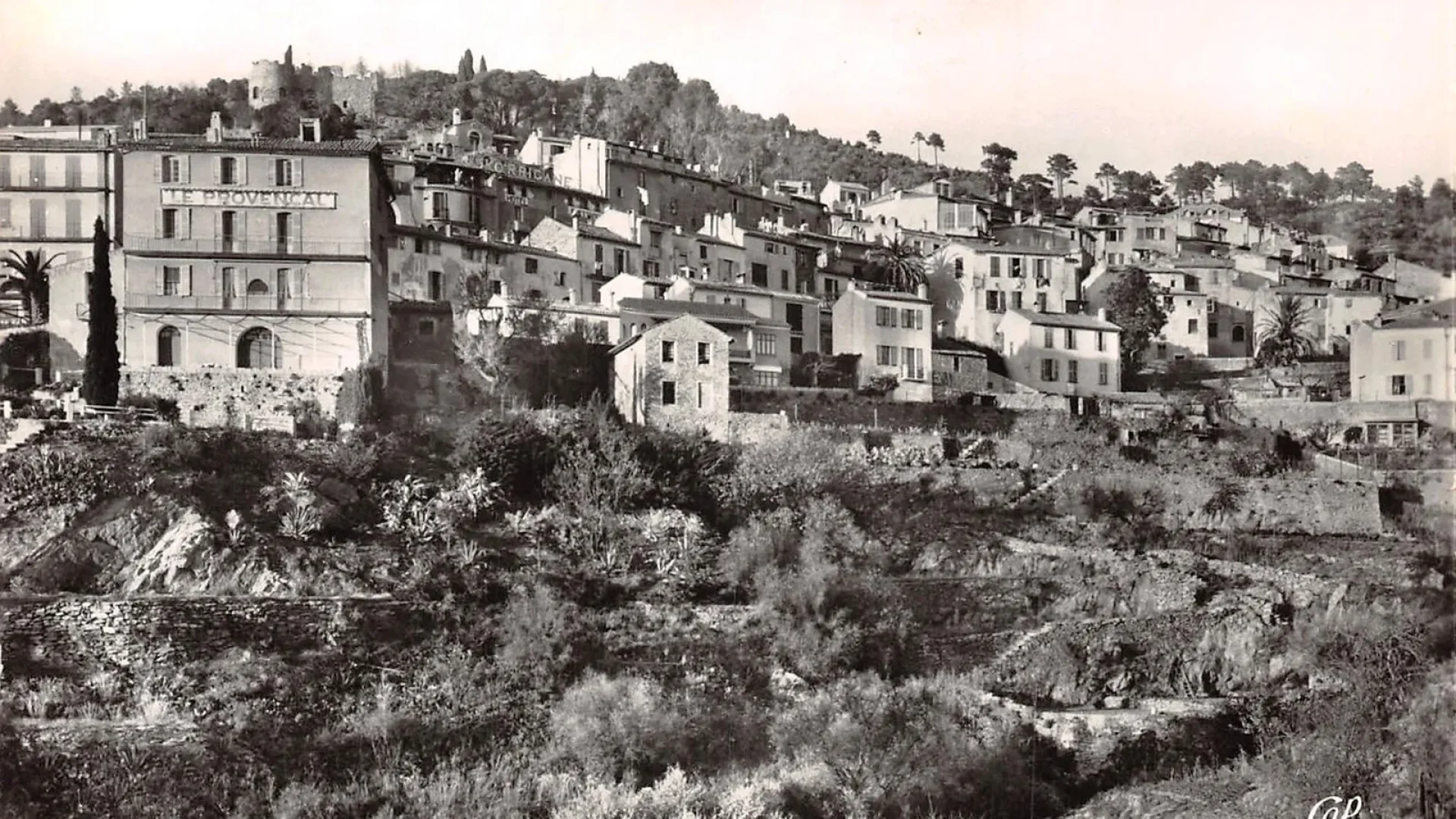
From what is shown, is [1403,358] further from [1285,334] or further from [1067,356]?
[1285,334]

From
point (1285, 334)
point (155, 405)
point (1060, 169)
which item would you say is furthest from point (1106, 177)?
point (155, 405)

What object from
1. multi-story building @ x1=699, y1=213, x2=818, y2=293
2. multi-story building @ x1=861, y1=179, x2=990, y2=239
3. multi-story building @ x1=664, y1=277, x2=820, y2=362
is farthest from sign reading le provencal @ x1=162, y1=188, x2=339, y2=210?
multi-story building @ x1=861, y1=179, x2=990, y2=239

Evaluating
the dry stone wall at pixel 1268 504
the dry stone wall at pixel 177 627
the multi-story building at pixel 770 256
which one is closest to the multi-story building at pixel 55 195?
the multi-story building at pixel 770 256

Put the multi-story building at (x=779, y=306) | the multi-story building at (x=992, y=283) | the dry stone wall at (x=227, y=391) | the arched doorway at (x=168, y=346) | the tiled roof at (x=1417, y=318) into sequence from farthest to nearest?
the multi-story building at (x=992, y=283) < the multi-story building at (x=779, y=306) < the tiled roof at (x=1417, y=318) < the arched doorway at (x=168, y=346) < the dry stone wall at (x=227, y=391)

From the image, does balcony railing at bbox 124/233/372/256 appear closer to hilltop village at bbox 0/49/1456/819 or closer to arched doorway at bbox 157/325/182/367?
hilltop village at bbox 0/49/1456/819

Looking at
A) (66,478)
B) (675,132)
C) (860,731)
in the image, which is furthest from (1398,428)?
(675,132)

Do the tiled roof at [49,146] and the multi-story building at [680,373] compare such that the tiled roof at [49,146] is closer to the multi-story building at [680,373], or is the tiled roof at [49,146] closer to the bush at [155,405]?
the bush at [155,405]
